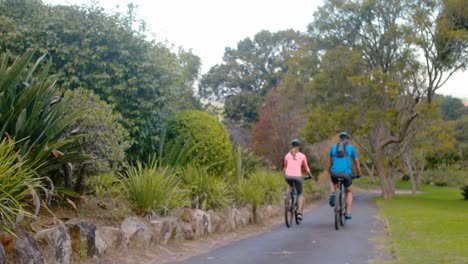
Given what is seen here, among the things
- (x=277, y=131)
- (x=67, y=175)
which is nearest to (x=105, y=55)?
(x=67, y=175)

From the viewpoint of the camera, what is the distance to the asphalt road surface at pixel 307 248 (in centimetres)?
839

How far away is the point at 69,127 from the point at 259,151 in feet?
99.0

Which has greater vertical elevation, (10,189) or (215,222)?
(10,189)

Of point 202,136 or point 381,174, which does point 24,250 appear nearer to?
point 202,136

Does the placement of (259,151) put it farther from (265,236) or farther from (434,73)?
(265,236)

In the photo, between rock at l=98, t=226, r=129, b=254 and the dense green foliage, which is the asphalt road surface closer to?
rock at l=98, t=226, r=129, b=254

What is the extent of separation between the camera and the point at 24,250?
6.11m

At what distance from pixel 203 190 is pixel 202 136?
10.7ft

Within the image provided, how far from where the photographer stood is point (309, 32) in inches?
1325

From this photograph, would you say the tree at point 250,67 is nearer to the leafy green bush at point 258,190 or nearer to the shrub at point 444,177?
the shrub at point 444,177

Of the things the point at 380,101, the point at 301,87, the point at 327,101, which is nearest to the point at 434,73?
the point at 380,101

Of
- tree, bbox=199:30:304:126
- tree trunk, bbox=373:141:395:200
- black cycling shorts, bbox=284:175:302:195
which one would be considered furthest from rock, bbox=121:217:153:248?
tree, bbox=199:30:304:126

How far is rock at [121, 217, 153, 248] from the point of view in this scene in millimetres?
8656

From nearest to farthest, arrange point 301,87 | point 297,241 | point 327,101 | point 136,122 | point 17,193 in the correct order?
point 17,193
point 297,241
point 136,122
point 327,101
point 301,87
